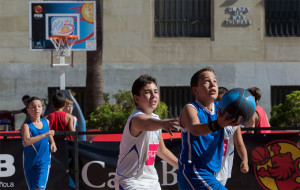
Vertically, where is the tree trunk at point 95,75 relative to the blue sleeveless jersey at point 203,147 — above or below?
above

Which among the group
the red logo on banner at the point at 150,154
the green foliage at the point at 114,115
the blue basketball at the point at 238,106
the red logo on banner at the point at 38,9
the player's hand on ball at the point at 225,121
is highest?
the red logo on banner at the point at 38,9

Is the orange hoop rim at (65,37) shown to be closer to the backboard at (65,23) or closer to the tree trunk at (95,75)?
the backboard at (65,23)

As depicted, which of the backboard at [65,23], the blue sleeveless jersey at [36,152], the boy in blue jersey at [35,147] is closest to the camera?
the boy in blue jersey at [35,147]

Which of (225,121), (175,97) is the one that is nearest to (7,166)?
(225,121)

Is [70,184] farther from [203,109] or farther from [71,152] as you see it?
[203,109]

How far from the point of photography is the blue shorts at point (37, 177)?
8.30 meters

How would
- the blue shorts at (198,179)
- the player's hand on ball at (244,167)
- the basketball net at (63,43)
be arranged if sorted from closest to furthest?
the blue shorts at (198,179) < the player's hand on ball at (244,167) < the basketball net at (63,43)

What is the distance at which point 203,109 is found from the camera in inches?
213

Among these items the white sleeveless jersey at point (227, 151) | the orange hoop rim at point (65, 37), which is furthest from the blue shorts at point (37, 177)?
the orange hoop rim at point (65, 37)

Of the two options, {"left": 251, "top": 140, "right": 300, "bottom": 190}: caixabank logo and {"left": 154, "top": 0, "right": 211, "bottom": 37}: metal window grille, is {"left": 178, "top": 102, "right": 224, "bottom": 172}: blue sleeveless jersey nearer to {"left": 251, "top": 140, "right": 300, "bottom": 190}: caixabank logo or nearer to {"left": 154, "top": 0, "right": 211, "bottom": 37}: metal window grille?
{"left": 251, "top": 140, "right": 300, "bottom": 190}: caixabank logo

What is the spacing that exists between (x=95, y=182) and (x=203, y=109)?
4.24 meters

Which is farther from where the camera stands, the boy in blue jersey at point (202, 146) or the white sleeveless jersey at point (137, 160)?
the white sleeveless jersey at point (137, 160)

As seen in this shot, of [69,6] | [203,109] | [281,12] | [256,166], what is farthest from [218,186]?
[281,12]

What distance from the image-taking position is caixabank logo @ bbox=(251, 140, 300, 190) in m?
9.10
